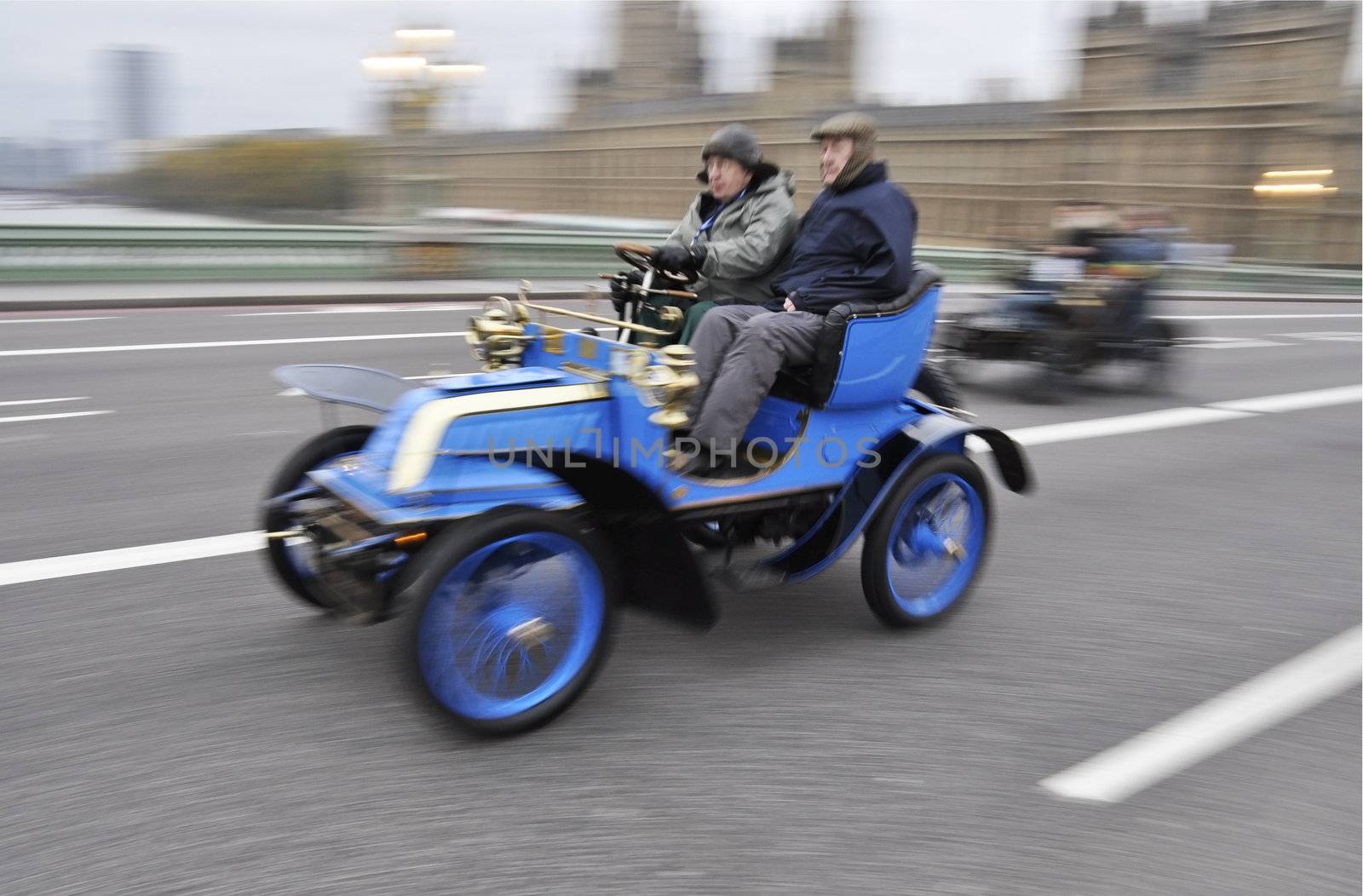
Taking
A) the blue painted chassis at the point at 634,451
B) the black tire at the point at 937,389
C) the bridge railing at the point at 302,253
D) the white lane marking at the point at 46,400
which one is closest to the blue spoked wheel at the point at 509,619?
the blue painted chassis at the point at 634,451

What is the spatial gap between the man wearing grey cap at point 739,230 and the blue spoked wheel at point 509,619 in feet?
3.96

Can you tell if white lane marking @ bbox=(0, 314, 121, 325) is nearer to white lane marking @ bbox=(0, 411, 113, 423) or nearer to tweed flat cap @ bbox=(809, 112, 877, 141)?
white lane marking @ bbox=(0, 411, 113, 423)

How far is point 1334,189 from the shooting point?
40531 mm

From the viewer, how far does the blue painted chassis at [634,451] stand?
9.80 feet

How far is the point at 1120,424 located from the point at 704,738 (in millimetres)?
6168

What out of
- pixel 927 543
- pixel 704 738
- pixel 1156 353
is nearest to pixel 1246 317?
pixel 1156 353

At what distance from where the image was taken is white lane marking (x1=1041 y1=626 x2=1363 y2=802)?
297 centimetres

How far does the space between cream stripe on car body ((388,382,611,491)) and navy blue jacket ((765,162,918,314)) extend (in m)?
0.96

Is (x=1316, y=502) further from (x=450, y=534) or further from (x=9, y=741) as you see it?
(x=9, y=741)

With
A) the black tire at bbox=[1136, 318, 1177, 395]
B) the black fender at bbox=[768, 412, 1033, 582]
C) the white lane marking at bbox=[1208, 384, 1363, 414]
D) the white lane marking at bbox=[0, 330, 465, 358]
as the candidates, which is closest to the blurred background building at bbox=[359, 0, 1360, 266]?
the white lane marking at bbox=[1208, 384, 1363, 414]

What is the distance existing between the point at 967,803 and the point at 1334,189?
45.6 metres

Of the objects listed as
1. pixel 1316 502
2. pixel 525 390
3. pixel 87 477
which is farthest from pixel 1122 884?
pixel 87 477

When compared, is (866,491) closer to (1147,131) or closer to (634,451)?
(634,451)

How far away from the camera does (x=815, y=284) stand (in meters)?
3.83
